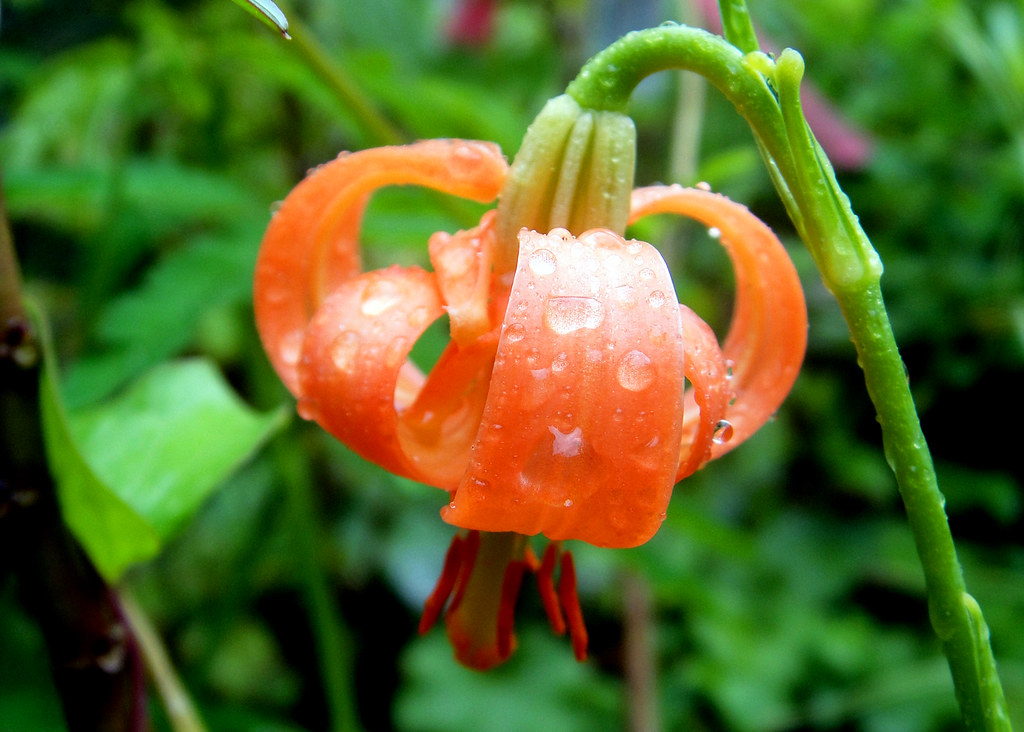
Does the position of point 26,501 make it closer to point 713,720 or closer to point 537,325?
point 537,325

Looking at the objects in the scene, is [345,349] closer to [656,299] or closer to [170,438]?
[656,299]

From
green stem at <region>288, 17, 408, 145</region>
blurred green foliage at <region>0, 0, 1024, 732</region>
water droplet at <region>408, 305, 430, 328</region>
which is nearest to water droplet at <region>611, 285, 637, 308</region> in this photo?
water droplet at <region>408, 305, 430, 328</region>

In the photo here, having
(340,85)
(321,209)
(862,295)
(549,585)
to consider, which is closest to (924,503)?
(862,295)

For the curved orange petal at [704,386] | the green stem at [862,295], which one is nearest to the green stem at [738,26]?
the green stem at [862,295]

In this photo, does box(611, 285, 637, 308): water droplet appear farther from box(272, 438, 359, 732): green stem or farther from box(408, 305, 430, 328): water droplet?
box(272, 438, 359, 732): green stem

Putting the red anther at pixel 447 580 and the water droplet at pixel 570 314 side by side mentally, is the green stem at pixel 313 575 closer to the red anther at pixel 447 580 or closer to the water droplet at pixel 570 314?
the red anther at pixel 447 580

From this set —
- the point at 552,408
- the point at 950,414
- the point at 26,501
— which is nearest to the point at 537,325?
the point at 552,408

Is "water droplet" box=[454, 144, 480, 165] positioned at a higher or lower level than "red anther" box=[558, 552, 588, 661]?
higher
